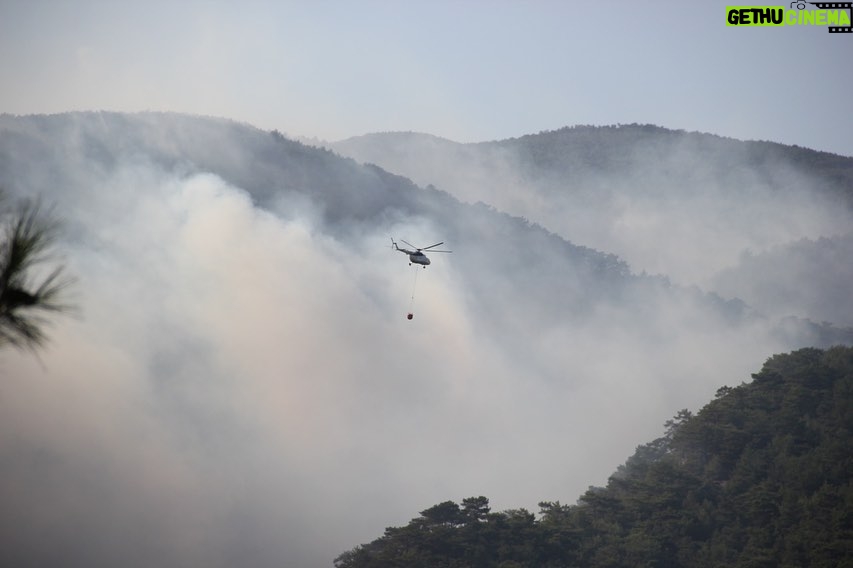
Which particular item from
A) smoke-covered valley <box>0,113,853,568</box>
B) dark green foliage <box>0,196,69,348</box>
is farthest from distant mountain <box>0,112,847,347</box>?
dark green foliage <box>0,196,69,348</box>

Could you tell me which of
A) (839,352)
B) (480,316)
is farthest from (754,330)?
(839,352)

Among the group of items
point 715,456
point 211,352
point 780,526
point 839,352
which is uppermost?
point 211,352

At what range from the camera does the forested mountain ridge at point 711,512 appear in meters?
66.6

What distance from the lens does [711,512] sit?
72000mm

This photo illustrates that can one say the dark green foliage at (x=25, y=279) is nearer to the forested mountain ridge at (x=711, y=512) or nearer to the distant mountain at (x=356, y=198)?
the forested mountain ridge at (x=711, y=512)

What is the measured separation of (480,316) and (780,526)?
117319 mm

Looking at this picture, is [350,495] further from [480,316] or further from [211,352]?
[480,316]

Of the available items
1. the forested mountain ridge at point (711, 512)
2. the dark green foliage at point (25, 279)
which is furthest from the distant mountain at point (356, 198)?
the dark green foliage at point (25, 279)

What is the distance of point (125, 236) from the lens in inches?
6663

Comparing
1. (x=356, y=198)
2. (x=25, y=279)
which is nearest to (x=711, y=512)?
(x=25, y=279)

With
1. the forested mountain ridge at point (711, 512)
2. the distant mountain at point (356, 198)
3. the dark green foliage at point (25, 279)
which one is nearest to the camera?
the dark green foliage at point (25, 279)

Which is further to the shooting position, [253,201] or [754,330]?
[253,201]

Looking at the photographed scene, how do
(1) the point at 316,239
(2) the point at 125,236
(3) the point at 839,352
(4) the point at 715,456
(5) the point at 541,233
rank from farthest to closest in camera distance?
(5) the point at 541,233 → (1) the point at 316,239 → (2) the point at 125,236 → (3) the point at 839,352 → (4) the point at 715,456

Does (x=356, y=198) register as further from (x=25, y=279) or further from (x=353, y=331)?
(x=25, y=279)
